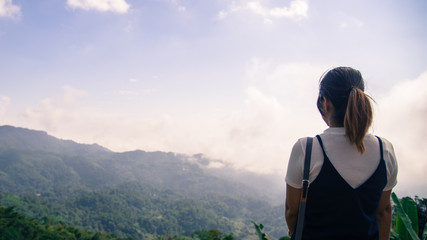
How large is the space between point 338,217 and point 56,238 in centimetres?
5213

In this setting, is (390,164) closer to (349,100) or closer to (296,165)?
(349,100)

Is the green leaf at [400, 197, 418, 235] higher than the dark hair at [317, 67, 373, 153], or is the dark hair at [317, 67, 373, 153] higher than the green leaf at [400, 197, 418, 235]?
the dark hair at [317, 67, 373, 153]

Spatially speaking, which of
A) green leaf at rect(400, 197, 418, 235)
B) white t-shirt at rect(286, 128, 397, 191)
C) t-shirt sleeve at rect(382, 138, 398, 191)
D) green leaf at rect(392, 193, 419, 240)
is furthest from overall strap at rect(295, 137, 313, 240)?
green leaf at rect(400, 197, 418, 235)

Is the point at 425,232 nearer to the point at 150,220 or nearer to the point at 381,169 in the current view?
the point at 381,169

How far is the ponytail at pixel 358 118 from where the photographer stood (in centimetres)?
141

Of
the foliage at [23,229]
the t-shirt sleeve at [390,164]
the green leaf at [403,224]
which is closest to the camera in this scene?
the t-shirt sleeve at [390,164]

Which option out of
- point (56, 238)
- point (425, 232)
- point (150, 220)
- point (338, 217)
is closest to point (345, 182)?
point (338, 217)

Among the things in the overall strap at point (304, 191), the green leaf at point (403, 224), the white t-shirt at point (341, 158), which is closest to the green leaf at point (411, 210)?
the green leaf at point (403, 224)

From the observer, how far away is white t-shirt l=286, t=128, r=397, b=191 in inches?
54.4

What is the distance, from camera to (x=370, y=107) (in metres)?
1.47

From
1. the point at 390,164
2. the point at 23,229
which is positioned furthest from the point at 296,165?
the point at 23,229

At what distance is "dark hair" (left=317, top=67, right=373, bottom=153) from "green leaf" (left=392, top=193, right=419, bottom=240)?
150cm

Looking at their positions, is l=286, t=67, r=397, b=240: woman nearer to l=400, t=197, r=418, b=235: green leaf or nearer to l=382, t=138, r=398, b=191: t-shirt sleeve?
l=382, t=138, r=398, b=191: t-shirt sleeve

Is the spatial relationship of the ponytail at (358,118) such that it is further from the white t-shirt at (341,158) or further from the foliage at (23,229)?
the foliage at (23,229)
